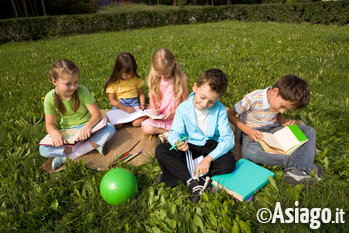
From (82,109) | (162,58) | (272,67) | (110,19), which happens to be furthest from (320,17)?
(82,109)

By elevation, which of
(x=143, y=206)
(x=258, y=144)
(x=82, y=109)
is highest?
(x=82, y=109)

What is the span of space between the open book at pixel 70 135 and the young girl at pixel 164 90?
75 cm

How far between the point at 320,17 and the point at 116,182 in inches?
807

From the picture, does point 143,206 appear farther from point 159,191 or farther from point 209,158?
point 209,158

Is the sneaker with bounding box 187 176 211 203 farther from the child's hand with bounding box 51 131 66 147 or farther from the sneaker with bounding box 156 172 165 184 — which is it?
the child's hand with bounding box 51 131 66 147

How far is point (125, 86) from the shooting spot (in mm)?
4672

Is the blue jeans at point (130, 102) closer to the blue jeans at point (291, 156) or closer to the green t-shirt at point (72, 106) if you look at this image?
the green t-shirt at point (72, 106)

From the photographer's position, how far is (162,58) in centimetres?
374

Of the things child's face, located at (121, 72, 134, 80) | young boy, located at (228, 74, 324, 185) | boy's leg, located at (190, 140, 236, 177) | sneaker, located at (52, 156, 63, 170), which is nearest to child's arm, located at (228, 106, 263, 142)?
young boy, located at (228, 74, 324, 185)

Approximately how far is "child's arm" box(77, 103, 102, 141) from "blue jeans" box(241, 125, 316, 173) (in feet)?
7.69

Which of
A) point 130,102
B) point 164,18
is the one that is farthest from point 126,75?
point 164,18

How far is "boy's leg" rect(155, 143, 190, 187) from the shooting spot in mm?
2930

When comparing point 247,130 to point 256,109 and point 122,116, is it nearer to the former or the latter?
point 256,109

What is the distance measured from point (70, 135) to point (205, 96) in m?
2.17
